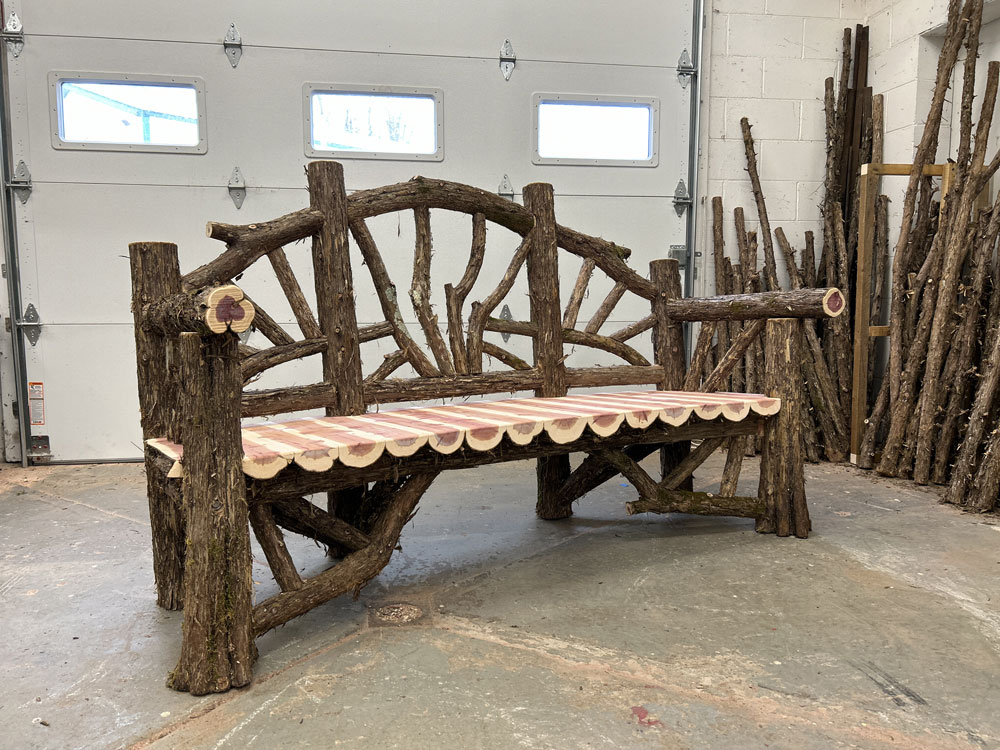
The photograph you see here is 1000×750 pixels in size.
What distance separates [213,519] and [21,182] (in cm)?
415

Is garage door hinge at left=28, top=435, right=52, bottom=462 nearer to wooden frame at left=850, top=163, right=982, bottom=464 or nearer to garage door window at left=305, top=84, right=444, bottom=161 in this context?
garage door window at left=305, top=84, right=444, bottom=161

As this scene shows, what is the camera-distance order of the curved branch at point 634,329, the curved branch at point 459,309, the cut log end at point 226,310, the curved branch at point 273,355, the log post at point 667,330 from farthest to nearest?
the log post at point 667,330 → the curved branch at point 634,329 → the curved branch at point 459,309 → the curved branch at point 273,355 → the cut log end at point 226,310

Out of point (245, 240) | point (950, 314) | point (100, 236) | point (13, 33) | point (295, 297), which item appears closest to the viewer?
point (245, 240)

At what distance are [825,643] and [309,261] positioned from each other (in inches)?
165

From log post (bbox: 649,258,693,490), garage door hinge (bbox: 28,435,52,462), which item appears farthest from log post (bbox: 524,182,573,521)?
garage door hinge (bbox: 28,435,52,462)

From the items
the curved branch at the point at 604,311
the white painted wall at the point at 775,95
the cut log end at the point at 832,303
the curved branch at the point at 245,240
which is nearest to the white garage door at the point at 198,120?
the white painted wall at the point at 775,95

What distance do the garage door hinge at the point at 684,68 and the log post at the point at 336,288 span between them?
351 cm

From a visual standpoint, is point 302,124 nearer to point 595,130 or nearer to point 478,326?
point 595,130

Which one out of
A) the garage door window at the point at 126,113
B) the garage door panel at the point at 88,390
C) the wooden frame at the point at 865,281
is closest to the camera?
the wooden frame at the point at 865,281

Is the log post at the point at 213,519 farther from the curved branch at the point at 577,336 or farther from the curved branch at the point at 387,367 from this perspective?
the curved branch at the point at 577,336

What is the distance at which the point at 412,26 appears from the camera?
5.29 m

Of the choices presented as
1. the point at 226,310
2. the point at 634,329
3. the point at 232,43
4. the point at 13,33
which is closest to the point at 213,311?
the point at 226,310

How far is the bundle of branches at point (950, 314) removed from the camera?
4355 mm

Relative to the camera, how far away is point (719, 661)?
91.0 inches
